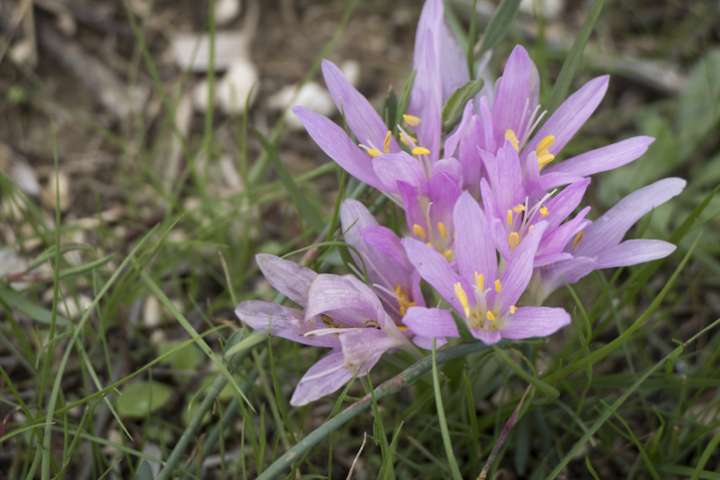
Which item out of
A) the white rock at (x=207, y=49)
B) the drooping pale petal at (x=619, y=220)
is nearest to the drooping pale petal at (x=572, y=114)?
the drooping pale petal at (x=619, y=220)

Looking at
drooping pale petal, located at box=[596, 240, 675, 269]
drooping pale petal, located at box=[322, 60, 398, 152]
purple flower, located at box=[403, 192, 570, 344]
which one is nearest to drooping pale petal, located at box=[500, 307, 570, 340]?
purple flower, located at box=[403, 192, 570, 344]

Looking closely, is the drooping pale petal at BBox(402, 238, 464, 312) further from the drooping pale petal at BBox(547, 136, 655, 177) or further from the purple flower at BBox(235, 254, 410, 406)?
the drooping pale petal at BBox(547, 136, 655, 177)

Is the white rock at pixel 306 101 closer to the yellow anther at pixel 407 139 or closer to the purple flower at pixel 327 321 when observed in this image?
the yellow anther at pixel 407 139

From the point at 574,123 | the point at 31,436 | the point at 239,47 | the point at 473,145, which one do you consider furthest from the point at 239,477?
the point at 239,47

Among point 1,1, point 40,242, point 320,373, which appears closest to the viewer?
point 320,373

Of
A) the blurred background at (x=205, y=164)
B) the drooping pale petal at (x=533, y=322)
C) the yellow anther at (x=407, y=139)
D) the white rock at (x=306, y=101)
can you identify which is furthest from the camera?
the white rock at (x=306, y=101)

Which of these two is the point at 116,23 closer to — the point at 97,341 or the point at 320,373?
the point at 97,341

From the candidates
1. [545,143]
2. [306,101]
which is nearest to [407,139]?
[545,143]
